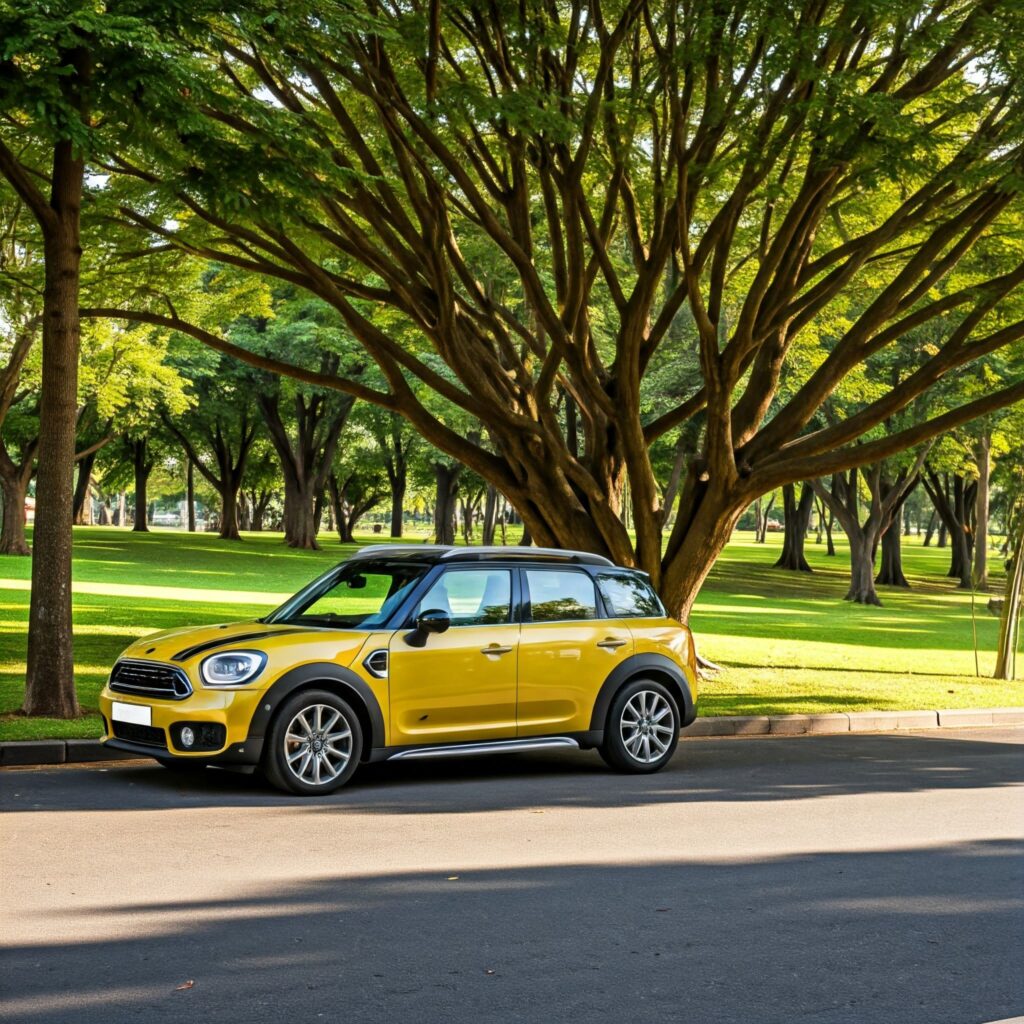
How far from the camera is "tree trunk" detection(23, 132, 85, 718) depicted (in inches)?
450

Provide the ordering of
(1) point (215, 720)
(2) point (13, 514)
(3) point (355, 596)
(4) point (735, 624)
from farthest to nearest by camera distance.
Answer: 1. (2) point (13, 514)
2. (4) point (735, 624)
3. (3) point (355, 596)
4. (1) point (215, 720)

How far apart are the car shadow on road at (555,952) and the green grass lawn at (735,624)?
534 centimetres

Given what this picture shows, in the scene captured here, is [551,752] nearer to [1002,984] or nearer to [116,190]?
[1002,984]

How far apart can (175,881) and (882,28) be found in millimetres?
12431

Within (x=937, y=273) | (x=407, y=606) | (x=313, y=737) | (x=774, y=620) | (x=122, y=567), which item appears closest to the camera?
(x=313, y=737)

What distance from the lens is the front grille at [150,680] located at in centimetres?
917

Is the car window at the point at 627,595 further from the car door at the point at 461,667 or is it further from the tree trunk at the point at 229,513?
the tree trunk at the point at 229,513


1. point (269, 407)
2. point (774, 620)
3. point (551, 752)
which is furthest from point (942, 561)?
point (551, 752)

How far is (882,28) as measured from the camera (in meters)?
15.2

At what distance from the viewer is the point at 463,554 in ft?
34.1

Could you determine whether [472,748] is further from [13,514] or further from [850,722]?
[13,514]

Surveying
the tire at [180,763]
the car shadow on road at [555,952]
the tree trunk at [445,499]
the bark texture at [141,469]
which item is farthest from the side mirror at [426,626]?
the bark texture at [141,469]

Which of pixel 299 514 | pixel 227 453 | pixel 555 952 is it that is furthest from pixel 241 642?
pixel 227 453

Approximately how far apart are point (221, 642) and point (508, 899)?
11.6ft
